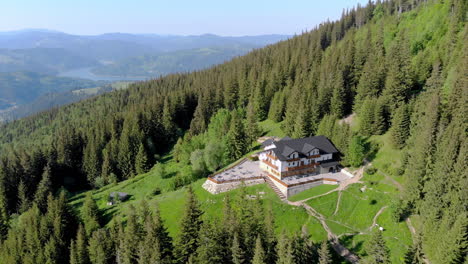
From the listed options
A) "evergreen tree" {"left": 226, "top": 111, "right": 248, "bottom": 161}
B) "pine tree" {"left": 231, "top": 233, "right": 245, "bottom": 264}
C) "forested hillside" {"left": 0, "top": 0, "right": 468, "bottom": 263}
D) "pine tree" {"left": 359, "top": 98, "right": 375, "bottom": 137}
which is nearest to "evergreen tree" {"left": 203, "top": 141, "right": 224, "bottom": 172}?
"forested hillside" {"left": 0, "top": 0, "right": 468, "bottom": 263}

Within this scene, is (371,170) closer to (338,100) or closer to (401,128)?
(401,128)

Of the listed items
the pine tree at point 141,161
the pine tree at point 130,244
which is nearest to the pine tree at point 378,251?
the pine tree at point 130,244

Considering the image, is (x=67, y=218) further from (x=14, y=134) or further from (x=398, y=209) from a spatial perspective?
(x=14, y=134)

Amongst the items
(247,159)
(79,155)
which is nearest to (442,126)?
(247,159)

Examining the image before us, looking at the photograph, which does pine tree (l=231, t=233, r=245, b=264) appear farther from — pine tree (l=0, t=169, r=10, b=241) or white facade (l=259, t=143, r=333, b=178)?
pine tree (l=0, t=169, r=10, b=241)

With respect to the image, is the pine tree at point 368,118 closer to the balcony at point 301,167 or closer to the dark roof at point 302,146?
the dark roof at point 302,146

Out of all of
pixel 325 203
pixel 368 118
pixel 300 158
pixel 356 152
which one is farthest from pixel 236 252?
pixel 368 118

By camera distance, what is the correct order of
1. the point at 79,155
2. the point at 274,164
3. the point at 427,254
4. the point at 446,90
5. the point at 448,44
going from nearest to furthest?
the point at 427,254 < the point at 274,164 < the point at 446,90 < the point at 448,44 < the point at 79,155
